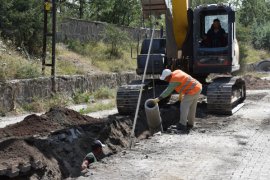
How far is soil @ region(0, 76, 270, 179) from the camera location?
300 inches

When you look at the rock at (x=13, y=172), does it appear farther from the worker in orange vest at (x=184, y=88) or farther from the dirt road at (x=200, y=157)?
the worker in orange vest at (x=184, y=88)

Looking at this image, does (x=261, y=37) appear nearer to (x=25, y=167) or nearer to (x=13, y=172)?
(x=25, y=167)

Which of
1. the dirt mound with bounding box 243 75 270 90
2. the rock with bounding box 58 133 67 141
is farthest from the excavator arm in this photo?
the dirt mound with bounding box 243 75 270 90

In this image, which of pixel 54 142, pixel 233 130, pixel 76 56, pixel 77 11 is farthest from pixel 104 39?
pixel 54 142

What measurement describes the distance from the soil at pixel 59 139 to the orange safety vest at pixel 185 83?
0.98 meters

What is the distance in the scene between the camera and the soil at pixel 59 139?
7.62m

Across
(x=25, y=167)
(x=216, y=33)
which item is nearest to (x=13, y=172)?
(x=25, y=167)

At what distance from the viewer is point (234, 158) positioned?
8.62 meters

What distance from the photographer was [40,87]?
16.4 m

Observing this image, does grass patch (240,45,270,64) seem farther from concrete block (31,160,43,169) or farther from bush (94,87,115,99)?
concrete block (31,160,43,169)

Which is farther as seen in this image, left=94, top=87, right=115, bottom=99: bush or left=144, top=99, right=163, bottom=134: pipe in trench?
left=94, top=87, right=115, bottom=99: bush

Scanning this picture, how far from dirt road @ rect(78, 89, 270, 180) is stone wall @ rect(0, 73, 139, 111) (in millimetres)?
5932

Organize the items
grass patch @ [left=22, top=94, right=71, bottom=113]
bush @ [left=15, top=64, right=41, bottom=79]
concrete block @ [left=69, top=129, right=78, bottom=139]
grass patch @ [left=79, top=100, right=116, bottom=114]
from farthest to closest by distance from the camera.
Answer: bush @ [left=15, top=64, right=41, bottom=79], grass patch @ [left=79, top=100, right=116, bottom=114], grass patch @ [left=22, top=94, right=71, bottom=113], concrete block @ [left=69, top=129, right=78, bottom=139]

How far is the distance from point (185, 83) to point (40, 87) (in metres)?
6.61
